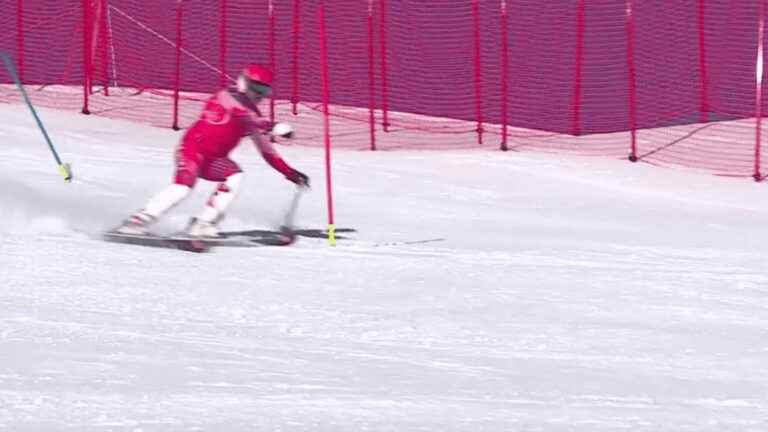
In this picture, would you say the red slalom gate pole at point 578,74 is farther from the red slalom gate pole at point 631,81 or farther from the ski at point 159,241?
the ski at point 159,241

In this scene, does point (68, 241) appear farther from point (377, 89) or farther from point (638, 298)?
point (377, 89)

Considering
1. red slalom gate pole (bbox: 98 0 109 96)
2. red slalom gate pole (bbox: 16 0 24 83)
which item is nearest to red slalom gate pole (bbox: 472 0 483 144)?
red slalom gate pole (bbox: 98 0 109 96)

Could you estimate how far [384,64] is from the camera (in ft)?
61.6

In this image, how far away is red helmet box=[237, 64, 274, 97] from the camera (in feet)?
34.2

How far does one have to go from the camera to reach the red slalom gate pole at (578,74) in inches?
725

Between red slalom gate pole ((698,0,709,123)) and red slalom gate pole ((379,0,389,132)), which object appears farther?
red slalom gate pole ((379,0,389,132))

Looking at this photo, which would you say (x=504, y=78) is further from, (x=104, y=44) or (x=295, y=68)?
(x=104, y=44)

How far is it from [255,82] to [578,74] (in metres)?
8.77

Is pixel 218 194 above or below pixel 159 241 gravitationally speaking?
above

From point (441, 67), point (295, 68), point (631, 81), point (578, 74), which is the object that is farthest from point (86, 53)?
point (631, 81)

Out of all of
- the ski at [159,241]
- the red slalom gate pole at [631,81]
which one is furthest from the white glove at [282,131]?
the red slalom gate pole at [631,81]

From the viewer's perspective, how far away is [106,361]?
6.71m

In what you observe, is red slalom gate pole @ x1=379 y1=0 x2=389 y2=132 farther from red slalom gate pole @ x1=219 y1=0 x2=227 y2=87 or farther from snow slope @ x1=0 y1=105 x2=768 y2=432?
snow slope @ x1=0 y1=105 x2=768 y2=432

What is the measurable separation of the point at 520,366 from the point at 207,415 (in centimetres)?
185
